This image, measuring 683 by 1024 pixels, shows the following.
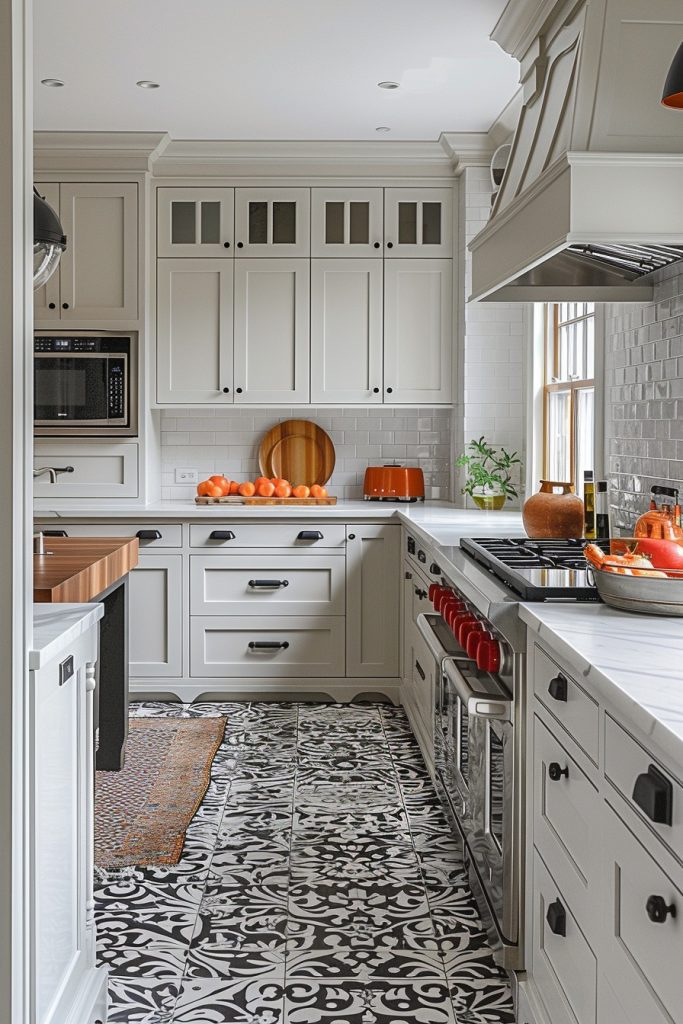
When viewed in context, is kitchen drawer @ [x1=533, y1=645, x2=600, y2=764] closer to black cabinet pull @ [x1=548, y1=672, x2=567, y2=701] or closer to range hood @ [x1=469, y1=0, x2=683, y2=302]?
black cabinet pull @ [x1=548, y1=672, x2=567, y2=701]

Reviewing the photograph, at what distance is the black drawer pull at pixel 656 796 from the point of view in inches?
51.5

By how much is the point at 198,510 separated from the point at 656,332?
254 cm

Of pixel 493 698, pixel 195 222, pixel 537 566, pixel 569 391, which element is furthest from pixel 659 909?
pixel 195 222

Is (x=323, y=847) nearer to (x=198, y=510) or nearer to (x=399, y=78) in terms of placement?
(x=198, y=510)

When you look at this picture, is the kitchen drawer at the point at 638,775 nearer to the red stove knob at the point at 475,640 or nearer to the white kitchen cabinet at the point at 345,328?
the red stove knob at the point at 475,640

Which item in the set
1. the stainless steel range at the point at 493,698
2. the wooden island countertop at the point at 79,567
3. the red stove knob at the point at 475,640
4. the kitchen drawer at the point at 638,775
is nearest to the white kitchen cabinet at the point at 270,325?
the wooden island countertop at the point at 79,567

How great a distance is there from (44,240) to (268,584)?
7.55 feet

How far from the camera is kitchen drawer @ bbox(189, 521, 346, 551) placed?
4.93 m

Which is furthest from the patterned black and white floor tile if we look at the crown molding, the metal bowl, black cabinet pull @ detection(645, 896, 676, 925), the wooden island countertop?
the crown molding

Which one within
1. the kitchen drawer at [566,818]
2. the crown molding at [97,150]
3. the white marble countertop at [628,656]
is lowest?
the kitchen drawer at [566,818]

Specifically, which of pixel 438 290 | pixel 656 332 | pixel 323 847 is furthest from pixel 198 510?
pixel 656 332

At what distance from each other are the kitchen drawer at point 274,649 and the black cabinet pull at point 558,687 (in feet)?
10.1

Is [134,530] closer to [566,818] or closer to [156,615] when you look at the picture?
[156,615]

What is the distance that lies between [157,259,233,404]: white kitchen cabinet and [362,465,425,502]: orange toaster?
0.91m
